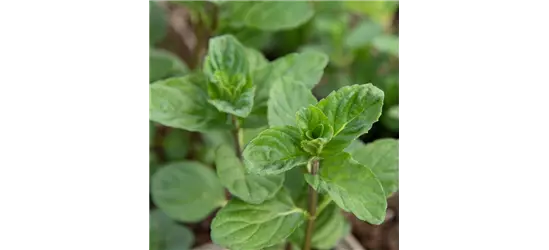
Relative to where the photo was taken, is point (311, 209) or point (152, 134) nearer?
point (311, 209)

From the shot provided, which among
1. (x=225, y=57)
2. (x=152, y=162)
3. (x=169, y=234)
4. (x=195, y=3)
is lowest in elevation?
(x=169, y=234)

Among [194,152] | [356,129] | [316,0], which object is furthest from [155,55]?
[356,129]

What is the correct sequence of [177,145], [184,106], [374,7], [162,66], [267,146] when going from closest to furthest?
[267,146] < [184,106] < [162,66] < [177,145] < [374,7]

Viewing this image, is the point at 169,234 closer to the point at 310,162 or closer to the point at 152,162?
the point at 152,162

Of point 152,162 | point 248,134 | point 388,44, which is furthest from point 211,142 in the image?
point 388,44

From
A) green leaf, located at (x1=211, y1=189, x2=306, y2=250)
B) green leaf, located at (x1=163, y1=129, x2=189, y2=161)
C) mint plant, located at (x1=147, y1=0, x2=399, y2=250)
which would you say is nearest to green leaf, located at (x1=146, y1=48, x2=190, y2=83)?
mint plant, located at (x1=147, y1=0, x2=399, y2=250)
